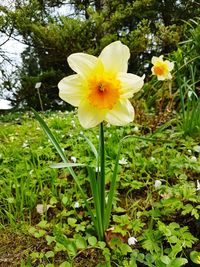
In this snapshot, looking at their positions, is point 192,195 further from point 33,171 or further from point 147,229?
point 33,171

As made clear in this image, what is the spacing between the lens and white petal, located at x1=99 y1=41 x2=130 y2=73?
88 centimetres

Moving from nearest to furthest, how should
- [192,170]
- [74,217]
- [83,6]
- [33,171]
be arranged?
[74,217]
[192,170]
[33,171]
[83,6]

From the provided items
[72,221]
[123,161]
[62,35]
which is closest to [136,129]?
[123,161]

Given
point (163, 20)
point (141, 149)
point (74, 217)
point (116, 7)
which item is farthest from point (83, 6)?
point (74, 217)

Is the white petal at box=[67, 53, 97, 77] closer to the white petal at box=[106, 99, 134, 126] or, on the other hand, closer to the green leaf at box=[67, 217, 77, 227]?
the white petal at box=[106, 99, 134, 126]

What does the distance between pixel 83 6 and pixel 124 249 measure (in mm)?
8516

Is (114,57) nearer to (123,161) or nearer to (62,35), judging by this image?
(123,161)

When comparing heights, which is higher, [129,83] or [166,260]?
[129,83]

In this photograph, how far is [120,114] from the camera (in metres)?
0.92

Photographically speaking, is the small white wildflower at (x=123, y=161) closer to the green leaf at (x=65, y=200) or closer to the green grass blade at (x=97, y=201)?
the green leaf at (x=65, y=200)

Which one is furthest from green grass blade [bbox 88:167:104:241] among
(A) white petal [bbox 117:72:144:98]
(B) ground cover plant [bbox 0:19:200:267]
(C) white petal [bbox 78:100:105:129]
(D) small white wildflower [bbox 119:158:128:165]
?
(D) small white wildflower [bbox 119:158:128:165]

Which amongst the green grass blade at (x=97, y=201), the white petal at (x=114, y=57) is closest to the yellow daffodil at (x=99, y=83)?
the white petal at (x=114, y=57)

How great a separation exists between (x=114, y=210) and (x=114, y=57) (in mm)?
556

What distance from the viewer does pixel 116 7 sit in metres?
7.99
